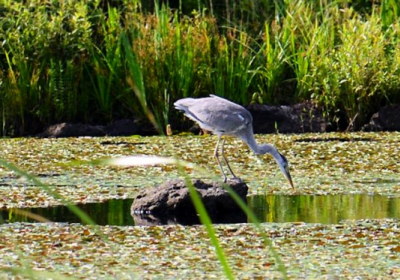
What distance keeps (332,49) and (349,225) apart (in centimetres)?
519

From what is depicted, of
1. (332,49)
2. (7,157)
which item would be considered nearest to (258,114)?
(332,49)

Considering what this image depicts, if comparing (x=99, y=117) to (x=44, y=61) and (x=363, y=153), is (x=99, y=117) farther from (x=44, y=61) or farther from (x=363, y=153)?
(x=363, y=153)

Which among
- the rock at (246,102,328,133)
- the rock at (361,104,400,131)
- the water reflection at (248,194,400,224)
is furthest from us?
the rock at (246,102,328,133)

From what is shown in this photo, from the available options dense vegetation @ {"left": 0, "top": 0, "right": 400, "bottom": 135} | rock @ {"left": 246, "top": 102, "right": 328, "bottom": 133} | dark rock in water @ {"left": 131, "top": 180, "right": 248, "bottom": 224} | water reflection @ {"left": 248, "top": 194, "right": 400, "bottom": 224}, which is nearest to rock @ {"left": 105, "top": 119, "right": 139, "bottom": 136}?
dense vegetation @ {"left": 0, "top": 0, "right": 400, "bottom": 135}

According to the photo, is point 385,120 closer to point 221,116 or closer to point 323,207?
point 221,116

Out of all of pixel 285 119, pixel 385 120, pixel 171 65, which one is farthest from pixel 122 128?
pixel 385 120

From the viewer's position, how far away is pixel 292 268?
4.07 meters

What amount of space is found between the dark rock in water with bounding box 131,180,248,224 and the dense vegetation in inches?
158

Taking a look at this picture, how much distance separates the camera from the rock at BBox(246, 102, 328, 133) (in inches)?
381

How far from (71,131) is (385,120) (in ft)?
9.86

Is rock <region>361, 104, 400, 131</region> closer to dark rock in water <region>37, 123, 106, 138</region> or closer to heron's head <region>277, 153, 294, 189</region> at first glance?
dark rock in water <region>37, 123, 106, 138</region>

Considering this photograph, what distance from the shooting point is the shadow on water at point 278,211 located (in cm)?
534

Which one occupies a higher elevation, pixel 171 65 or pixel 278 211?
pixel 171 65

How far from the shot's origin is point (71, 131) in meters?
9.55
